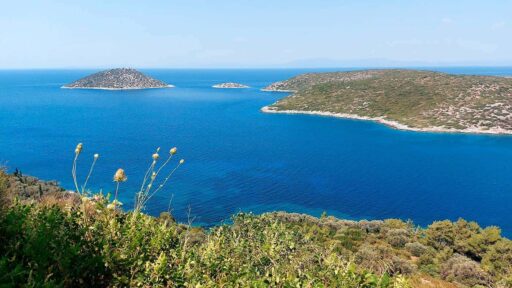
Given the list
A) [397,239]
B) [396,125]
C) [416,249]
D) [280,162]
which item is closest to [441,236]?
[397,239]

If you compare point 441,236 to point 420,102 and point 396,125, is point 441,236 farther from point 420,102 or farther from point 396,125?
point 420,102

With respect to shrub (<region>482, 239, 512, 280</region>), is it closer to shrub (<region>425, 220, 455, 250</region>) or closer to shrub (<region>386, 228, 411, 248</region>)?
shrub (<region>425, 220, 455, 250</region>)

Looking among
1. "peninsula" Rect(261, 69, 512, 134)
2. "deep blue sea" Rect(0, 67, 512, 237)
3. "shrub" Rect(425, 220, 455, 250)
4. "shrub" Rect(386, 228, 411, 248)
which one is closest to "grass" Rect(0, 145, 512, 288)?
"deep blue sea" Rect(0, 67, 512, 237)

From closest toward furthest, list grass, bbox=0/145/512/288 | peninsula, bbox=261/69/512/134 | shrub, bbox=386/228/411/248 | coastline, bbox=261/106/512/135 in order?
grass, bbox=0/145/512/288 → shrub, bbox=386/228/411/248 → coastline, bbox=261/106/512/135 → peninsula, bbox=261/69/512/134

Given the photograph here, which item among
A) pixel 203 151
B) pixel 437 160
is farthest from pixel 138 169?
pixel 437 160

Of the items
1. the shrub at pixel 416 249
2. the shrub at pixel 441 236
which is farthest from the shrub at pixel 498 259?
the shrub at pixel 416 249

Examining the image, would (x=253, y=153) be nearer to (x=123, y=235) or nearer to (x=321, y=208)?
(x=321, y=208)

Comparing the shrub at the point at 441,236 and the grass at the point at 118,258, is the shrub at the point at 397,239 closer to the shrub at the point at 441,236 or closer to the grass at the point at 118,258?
the shrub at the point at 441,236
